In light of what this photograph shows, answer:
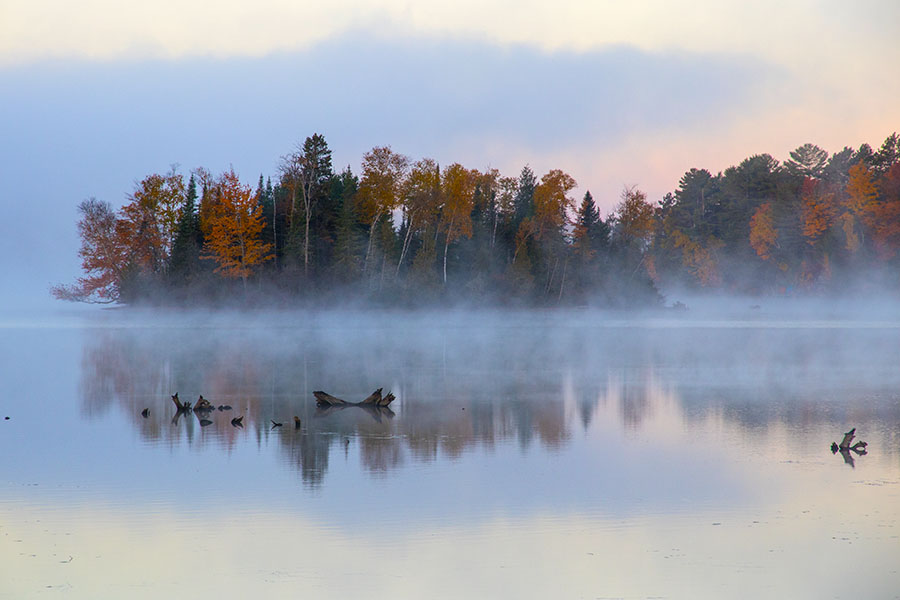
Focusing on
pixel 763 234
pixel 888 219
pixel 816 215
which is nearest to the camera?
pixel 888 219

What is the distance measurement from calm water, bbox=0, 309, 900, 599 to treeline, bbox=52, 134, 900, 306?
139 feet

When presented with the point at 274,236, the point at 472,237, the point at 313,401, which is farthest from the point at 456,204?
the point at 313,401

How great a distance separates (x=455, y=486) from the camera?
476 inches

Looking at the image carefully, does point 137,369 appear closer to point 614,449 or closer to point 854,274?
point 614,449

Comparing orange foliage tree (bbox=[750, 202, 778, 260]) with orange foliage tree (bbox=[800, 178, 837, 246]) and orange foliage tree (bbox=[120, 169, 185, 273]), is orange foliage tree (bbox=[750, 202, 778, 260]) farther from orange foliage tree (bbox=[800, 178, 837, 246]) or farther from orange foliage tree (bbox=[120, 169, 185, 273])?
orange foliage tree (bbox=[120, 169, 185, 273])

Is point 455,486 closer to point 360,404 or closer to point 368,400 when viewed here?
point 368,400

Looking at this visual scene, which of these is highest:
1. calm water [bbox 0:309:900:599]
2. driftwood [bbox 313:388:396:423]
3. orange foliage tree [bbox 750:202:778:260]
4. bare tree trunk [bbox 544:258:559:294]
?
orange foliage tree [bbox 750:202:778:260]

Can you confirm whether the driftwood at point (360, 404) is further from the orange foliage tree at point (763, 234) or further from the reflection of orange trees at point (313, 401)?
the orange foliage tree at point (763, 234)

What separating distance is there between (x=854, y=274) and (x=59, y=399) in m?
82.4

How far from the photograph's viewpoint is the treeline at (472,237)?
6894 cm

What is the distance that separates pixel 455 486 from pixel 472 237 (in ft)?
211

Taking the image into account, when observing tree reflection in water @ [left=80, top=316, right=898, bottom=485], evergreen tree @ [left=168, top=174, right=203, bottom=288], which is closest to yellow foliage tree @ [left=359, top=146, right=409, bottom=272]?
evergreen tree @ [left=168, top=174, right=203, bottom=288]

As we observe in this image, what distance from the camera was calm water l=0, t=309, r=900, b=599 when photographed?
8.72m

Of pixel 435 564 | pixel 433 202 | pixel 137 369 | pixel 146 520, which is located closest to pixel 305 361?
pixel 137 369
